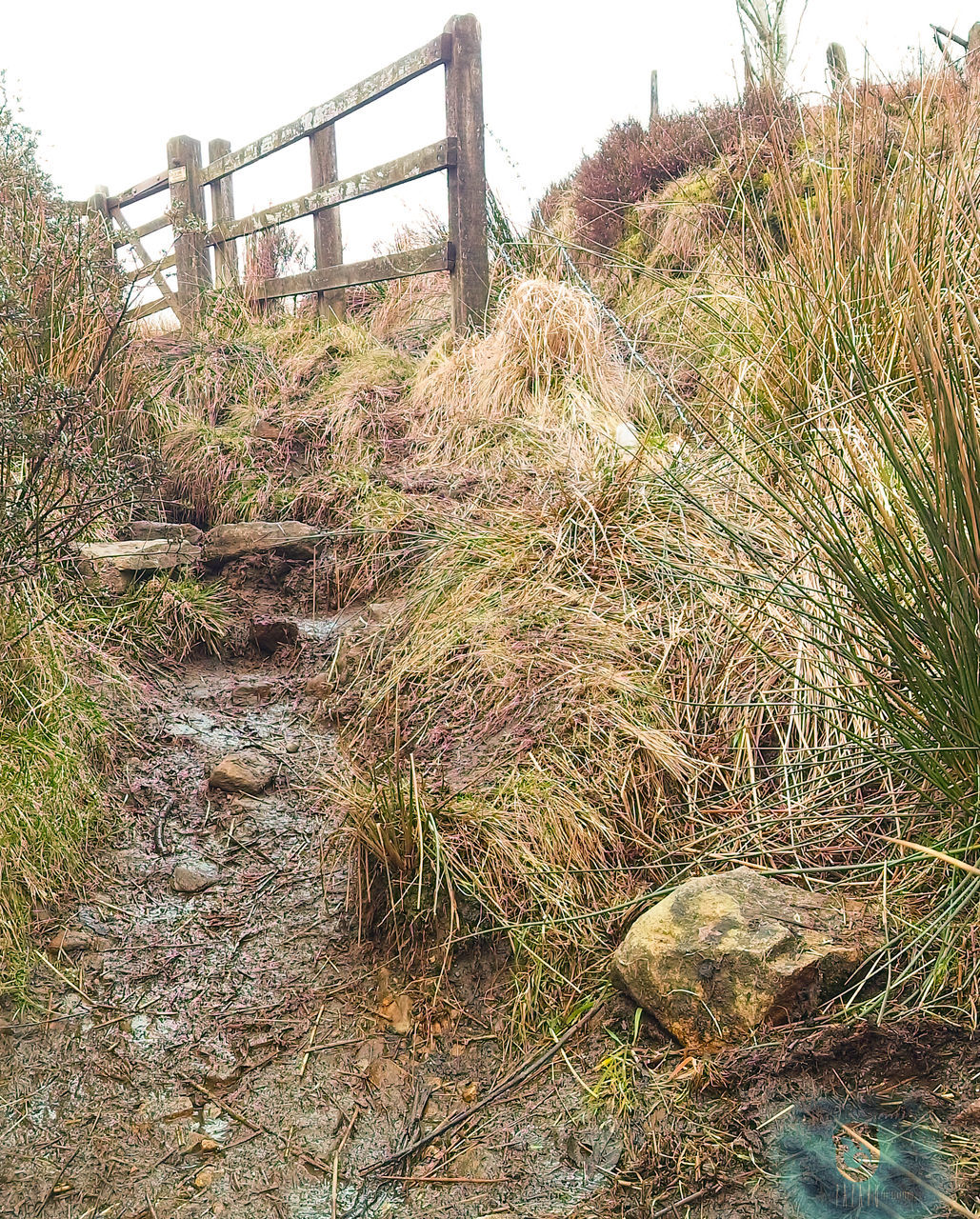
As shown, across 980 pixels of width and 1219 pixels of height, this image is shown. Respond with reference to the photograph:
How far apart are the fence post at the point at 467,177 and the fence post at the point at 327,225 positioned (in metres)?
1.51

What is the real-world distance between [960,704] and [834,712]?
0.65m

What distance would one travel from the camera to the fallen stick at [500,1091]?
2.09 m

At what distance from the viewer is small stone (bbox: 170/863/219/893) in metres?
2.98

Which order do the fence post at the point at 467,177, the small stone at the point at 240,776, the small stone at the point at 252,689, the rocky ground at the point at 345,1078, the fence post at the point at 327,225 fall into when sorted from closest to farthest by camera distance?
the rocky ground at the point at 345,1078
the small stone at the point at 240,776
the small stone at the point at 252,689
the fence post at the point at 467,177
the fence post at the point at 327,225

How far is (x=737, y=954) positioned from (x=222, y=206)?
7.94 m

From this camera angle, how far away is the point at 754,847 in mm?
2418

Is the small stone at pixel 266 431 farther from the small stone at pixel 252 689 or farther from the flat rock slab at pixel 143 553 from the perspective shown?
the small stone at pixel 252 689

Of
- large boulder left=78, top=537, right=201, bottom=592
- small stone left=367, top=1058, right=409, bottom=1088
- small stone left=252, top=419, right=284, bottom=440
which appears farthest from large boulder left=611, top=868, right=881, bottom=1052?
small stone left=252, top=419, right=284, bottom=440

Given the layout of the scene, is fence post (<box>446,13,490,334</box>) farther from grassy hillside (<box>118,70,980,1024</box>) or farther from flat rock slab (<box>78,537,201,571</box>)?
flat rock slab (<box>78,537,201,571</box>)

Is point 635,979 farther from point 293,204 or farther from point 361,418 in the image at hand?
point 293,204

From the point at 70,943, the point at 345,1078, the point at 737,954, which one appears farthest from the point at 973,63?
the point at 70,943

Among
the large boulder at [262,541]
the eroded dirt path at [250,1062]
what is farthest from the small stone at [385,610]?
the eroded dirt path at [250,1062]

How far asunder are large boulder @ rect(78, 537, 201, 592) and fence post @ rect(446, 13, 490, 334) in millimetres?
2197

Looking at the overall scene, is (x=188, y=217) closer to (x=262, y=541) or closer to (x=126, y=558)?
(x=262, y=541)
